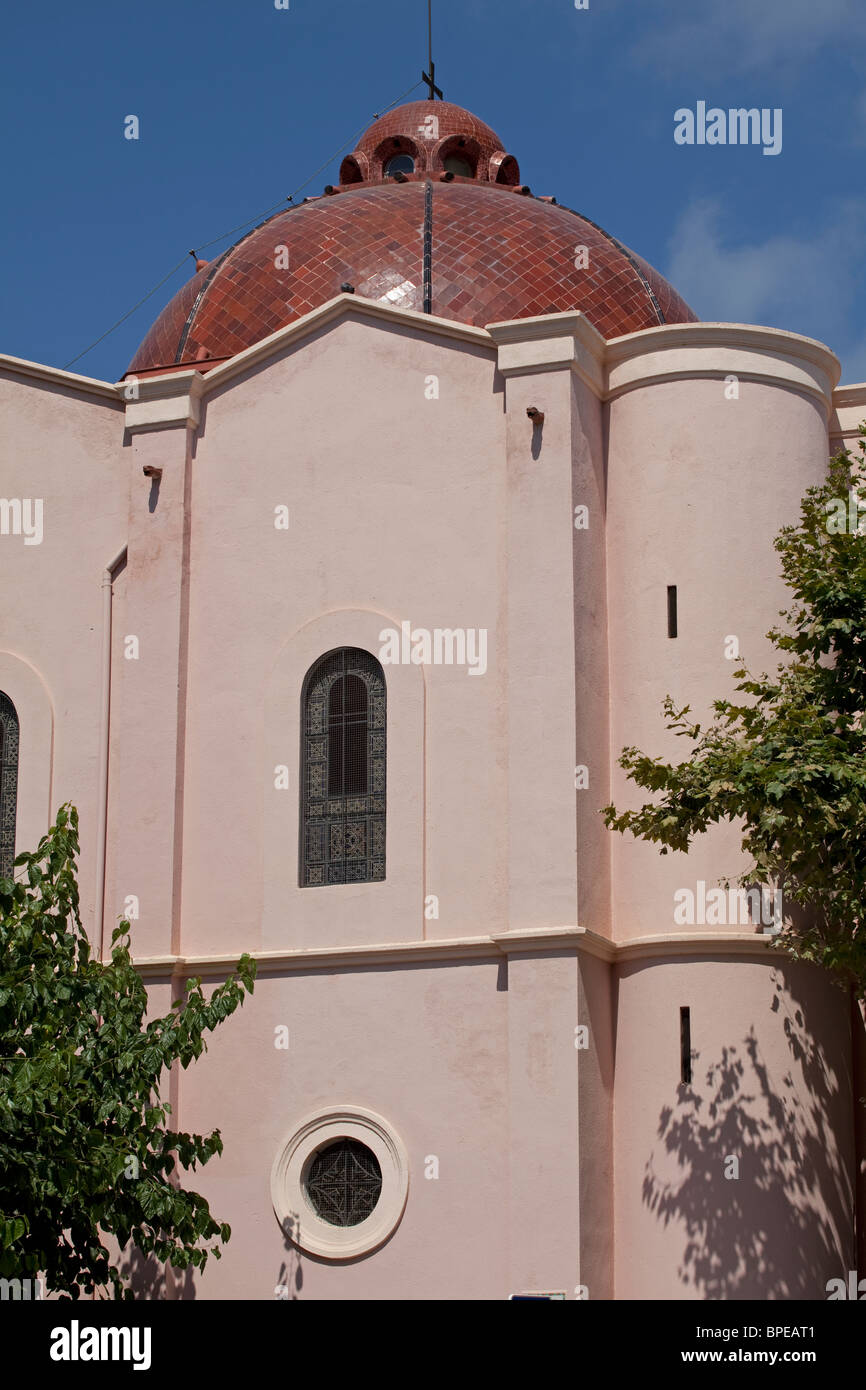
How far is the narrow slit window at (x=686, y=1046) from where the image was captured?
17.5m

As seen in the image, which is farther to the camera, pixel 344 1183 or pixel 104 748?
pixel 104 748

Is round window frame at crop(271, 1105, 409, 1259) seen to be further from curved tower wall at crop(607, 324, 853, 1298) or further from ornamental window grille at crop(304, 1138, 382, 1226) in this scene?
curved tower wall at crop(607, 324, 853, 1298)

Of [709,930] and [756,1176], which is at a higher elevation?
[709,930]

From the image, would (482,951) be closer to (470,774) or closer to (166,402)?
(470,774)

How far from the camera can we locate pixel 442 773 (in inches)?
734

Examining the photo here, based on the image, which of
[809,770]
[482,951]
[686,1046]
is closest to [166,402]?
[482,951]

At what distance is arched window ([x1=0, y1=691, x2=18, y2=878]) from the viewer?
67.4 feet

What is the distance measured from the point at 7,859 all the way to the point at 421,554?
5339 millimetres

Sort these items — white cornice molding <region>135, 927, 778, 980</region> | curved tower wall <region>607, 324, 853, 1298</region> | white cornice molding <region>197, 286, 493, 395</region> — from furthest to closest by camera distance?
white cornice molding <region>197, 286, 493, 395</region>, white cornice molding <region>135, 927, 778, 980</region>, curved tower wall <region>607, 324, 853, 1298</region>

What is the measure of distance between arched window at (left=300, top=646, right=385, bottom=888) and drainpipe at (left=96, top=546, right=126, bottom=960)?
2228 millimetres

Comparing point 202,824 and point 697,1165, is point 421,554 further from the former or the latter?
point 697,1165

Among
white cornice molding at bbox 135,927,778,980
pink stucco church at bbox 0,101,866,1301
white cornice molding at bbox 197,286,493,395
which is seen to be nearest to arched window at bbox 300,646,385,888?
pink stucco church at bbox 0,101,866,1301

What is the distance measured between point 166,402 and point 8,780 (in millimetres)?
4204

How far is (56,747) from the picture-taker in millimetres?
20531
